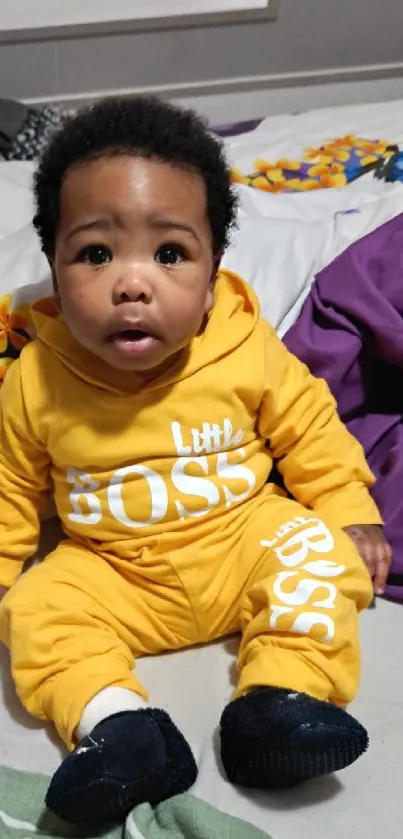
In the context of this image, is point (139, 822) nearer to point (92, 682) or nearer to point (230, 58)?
point (92, 682)

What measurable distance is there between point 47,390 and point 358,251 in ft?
1.39

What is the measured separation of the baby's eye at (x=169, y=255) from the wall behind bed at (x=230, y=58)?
100 centimetres

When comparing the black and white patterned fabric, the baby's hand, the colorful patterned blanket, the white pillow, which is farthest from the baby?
the black and white patterned fabric

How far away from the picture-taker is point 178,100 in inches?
71.3

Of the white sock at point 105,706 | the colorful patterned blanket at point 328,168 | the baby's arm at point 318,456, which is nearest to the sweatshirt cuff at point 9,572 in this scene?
the white sock at point 105,706

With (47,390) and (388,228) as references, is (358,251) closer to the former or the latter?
(388,228)

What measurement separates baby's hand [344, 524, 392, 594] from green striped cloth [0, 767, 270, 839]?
313 mm

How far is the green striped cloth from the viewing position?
0.71m

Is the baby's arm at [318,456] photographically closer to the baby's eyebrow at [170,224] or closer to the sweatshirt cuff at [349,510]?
the sweatshirt cuff at [349,510]

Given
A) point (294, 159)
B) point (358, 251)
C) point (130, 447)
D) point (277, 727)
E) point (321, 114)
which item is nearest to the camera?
point (277, 727)

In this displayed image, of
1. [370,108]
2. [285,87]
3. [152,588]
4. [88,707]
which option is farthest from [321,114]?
[88,707]

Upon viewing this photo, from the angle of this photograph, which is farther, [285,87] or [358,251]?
[285,87]

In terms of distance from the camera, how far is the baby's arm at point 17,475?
0.91 meters

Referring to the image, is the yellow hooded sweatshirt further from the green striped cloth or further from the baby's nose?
the green striped cloth
